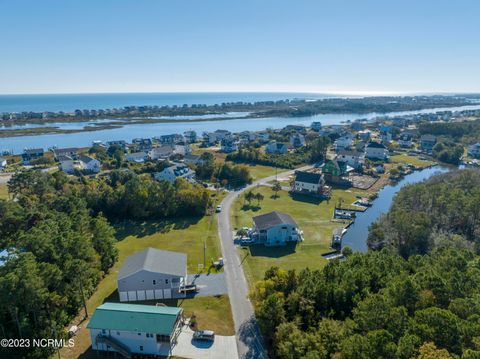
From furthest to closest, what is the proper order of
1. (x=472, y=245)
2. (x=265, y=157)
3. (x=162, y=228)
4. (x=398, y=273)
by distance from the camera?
(x=265, y=157), (x=162, y=228), (x=472, y=245), (x=398, y=273)

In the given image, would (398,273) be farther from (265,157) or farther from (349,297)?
(265,157)

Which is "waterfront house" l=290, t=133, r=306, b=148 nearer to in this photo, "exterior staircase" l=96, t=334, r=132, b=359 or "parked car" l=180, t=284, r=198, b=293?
"parked car" l=180, t=284, r=198, b=293

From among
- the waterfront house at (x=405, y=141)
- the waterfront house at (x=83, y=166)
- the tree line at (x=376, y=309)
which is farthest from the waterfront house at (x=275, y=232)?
the waterfront house at (x=405, y=141)

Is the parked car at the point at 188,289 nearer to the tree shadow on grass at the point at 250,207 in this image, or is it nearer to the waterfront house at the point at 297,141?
the tree shadow on grass at the point at 250,207

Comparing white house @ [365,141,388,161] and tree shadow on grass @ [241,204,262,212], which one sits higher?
white house @ [365,141,388,161]

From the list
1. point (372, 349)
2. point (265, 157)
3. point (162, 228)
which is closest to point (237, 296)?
point (372, 349)

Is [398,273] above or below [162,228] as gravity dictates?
above

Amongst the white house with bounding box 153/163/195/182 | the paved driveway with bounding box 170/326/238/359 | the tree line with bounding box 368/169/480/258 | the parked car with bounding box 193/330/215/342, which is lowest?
the paved driveway with bounding box 170/326/238/359

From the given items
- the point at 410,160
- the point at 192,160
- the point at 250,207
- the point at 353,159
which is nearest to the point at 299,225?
the point at 250,207

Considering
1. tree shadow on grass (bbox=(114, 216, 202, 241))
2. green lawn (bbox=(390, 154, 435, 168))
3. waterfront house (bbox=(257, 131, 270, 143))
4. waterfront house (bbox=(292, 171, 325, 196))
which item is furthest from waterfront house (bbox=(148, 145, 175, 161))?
green lawn (bbox=(390, 154, 435, 168))
